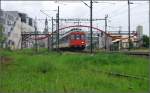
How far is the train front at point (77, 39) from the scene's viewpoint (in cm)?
4469

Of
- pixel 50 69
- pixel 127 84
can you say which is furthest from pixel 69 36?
pixel 127 84

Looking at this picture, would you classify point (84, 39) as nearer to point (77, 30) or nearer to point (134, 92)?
point (77, 30)

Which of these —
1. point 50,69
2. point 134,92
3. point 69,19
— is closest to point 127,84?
point 134,92

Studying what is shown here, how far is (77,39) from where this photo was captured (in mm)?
45062

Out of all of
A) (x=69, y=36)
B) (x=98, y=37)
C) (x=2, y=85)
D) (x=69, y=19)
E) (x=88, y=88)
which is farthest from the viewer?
(x=98, y=37)

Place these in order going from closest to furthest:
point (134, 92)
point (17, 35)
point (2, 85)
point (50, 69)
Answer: point (134, 92), point (2, 85), point (50, 69), point (17, 35)

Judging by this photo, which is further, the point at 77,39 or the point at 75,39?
the point at 77,39

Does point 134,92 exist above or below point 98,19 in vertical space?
below

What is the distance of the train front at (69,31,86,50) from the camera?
4469 centimetres

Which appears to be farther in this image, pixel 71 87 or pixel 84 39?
pixel 84 39

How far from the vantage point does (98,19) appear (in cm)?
5456

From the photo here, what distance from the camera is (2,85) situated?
12.5 m

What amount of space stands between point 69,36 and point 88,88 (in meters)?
33.4

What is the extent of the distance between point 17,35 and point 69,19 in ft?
126
